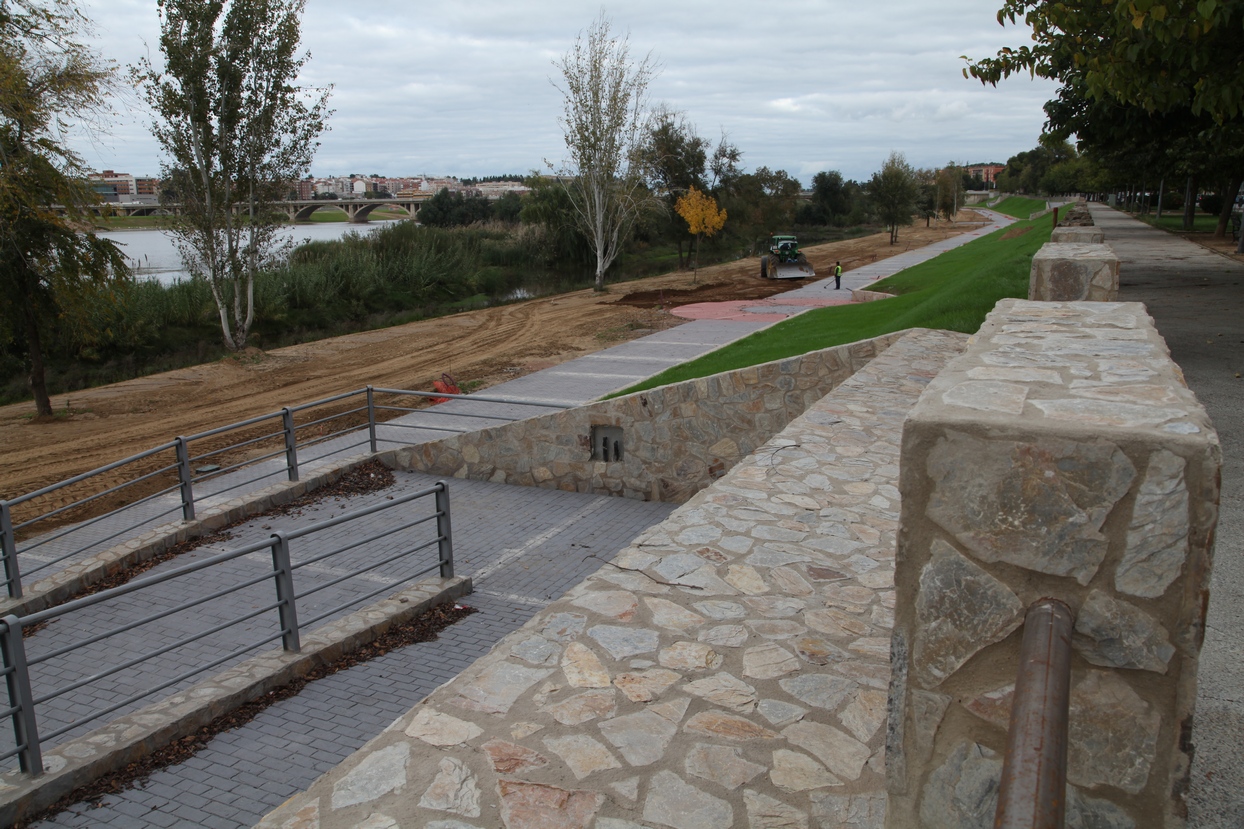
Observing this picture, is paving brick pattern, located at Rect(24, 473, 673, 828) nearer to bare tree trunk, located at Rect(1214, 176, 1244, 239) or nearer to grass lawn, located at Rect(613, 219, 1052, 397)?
grass lawn, located at Rect(613, 219, 1052, 397)

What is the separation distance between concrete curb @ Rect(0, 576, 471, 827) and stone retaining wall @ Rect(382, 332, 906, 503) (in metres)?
4.15

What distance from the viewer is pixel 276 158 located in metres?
22.9

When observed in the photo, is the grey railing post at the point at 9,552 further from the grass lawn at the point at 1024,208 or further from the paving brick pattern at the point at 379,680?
the grass lawn at the point at 1024,208

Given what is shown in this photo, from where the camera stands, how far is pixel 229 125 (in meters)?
22.0

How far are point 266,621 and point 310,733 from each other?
2.12m

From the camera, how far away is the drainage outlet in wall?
11.3 metres

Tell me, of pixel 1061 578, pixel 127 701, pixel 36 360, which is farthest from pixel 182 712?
pixel 36 360

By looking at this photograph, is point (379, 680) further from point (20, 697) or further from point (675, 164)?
point (675, 164)

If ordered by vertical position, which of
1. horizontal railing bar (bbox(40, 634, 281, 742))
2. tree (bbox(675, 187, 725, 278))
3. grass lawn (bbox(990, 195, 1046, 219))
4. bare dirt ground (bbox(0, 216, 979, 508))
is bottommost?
bare dirt ground (bbox(0, 216, 979, 508))

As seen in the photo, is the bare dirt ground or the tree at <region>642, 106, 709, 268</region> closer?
the bare dirt ground

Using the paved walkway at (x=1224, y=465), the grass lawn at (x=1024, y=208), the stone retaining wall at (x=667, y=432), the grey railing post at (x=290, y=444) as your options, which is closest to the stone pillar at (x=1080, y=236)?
the paved walkway at (x=1224, y=465)

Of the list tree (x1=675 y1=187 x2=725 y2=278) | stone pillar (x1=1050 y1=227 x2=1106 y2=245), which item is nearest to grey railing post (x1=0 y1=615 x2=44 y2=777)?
stone pillar (x1=1050 y1=227 x2=1106 y2=245)

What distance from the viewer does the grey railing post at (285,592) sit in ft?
21.0

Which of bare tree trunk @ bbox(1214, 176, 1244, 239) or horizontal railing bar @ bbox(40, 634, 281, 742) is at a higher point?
bare tree trunk @ bbox(1214, 176, 1244, 239)
